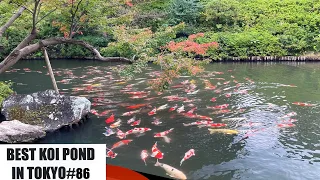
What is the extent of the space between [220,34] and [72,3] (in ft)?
50.9

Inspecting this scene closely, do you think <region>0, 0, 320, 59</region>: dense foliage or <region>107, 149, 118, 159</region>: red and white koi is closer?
<region>107, 149, 118, 159</region>: red and white koi

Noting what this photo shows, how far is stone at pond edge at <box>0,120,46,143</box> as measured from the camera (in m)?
7.89

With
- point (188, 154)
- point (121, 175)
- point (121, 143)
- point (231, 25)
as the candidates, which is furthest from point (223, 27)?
point (121, 175)

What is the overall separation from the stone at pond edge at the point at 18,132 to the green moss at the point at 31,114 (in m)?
0.46

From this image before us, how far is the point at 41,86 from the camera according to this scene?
48.3 feet

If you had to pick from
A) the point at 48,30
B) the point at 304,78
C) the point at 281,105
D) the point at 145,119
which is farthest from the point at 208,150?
the point at 48,30

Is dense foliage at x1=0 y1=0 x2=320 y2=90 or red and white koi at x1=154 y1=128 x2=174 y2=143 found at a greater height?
dense foliage at x1=0 y1=0 x2=320 y2=90

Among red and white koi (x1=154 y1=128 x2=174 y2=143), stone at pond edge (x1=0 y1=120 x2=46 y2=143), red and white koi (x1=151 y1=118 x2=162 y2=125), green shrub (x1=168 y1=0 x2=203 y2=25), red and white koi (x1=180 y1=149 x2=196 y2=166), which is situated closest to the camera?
red and white koi (x1=180 y1=149 x2=196 y2=166)

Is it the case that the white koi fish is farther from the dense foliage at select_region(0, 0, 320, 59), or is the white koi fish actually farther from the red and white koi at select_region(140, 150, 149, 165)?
the dense foliage at select_region(0, 0, 320, 59)

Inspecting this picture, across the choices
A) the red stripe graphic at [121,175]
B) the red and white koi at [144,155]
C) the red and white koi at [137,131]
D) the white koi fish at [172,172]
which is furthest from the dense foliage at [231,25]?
the red stripe graphic at [121,175]

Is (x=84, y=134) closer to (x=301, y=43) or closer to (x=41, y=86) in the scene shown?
(x=41, y=86)

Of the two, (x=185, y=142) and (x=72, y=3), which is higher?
(x=72, y=3)

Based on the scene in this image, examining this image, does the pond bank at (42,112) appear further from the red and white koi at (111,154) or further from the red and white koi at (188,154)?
the red and white koi at (188,154)

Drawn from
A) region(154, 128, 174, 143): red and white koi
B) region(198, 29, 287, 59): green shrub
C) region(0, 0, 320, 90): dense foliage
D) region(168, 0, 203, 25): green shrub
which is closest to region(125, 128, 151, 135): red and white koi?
region(154, 128, 174, 143): red and white koi
